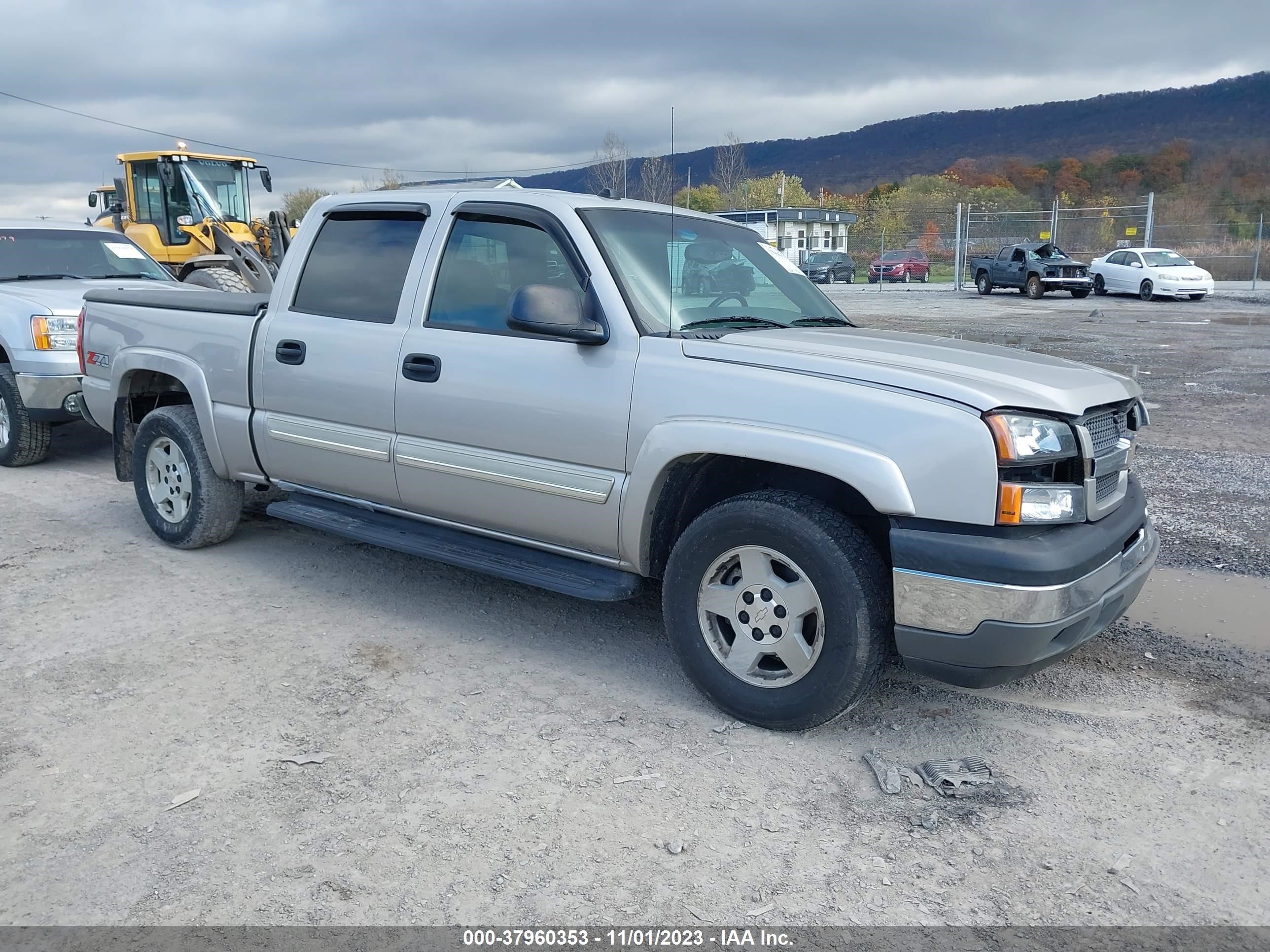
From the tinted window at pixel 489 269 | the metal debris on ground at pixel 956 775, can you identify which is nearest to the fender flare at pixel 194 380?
the tinted window at pixel 489 269

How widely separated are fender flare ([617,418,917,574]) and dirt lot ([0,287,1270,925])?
73 centimetres

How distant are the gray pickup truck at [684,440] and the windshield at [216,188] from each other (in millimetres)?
12939

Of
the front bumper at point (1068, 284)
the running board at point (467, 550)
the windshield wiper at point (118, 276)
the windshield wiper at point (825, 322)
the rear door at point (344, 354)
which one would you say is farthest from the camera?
the front bumper at point (1068, 284)

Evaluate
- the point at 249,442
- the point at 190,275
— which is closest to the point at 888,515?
the point at 249,442

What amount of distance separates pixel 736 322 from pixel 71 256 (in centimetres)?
758

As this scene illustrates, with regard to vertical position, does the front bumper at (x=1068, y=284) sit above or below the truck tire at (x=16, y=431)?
above

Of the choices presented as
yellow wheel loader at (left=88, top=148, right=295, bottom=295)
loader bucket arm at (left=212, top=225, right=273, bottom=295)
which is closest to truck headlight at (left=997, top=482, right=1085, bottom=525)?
loader bucket arm at (left=212, top=225, right=273, bottom=295)

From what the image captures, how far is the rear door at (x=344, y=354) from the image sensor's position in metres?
4.68

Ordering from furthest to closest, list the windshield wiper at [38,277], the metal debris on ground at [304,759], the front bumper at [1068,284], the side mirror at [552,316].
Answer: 1. the front bumper at [1068,284]
2. the windshield wiper at [38,277]
3. the side mirror at [552,316]
4. the metal debris on ground at [304,759]

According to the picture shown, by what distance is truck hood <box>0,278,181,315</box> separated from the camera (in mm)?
8008

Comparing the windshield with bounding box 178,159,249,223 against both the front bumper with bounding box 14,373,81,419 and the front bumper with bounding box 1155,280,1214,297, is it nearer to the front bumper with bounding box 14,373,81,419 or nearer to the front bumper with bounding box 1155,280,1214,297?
the front bumper with bounding box 14,373,81,419

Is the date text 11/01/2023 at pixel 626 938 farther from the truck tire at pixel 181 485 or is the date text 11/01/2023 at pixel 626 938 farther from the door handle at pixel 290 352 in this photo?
the truck tire at pixel 181 485

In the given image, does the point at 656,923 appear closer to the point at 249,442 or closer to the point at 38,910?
the point at 38,910

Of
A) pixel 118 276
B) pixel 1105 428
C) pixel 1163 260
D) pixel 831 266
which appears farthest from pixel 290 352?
pixel 831 266
